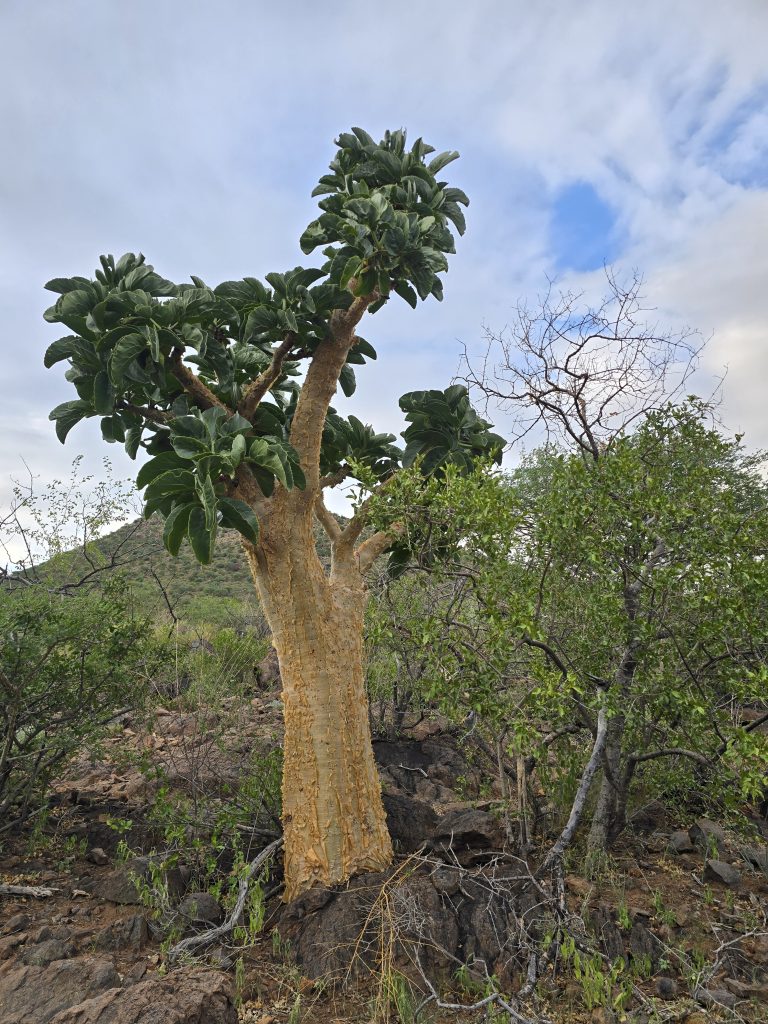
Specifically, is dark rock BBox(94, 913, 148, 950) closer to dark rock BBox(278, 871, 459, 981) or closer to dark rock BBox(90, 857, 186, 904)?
dark rock BBox(90, 857, 186, 904)

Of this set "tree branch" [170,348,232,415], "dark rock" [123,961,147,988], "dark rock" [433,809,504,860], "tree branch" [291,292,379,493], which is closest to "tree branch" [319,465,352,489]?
"tree branch" [291,292,379,493]

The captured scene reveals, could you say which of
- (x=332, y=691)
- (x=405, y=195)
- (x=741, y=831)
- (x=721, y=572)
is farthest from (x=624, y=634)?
(x=405, y=195)

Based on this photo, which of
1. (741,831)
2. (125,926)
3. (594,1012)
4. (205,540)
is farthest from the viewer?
(741,831)

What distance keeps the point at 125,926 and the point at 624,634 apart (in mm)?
3342

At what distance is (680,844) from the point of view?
4.88m

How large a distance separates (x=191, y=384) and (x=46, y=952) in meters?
3.27

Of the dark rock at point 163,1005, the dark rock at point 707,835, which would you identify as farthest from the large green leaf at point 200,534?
the dark rock at point 707,835

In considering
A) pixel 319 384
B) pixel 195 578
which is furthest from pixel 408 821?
pixel 195 578

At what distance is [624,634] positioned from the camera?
396 cm

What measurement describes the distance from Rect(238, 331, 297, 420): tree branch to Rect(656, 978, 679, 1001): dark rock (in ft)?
12.8

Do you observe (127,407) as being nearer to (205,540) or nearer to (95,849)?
(205,540)

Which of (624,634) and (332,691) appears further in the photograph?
(332,691)

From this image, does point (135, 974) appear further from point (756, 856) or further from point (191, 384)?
point (756, 856)

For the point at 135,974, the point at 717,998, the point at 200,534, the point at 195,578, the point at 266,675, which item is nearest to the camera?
the point at 717,998
